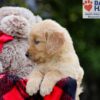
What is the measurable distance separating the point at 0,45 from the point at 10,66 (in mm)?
160

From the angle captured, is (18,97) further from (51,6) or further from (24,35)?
(51,6)

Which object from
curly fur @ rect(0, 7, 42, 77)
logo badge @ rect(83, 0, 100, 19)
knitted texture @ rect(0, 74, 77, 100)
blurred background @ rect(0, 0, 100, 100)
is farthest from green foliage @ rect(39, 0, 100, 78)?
knitted texture @ rect(0, 74, 77, 100)

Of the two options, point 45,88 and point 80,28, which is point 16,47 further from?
point 80,28

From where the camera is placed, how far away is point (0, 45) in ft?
18.6

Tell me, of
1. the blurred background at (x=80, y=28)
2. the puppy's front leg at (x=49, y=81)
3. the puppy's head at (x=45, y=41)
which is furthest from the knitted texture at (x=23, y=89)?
the blurred background at (x=80, y=28)

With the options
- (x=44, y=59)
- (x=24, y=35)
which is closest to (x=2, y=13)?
(x=24, y=35)

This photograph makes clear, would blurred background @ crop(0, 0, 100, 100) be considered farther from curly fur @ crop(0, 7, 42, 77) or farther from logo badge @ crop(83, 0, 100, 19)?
curly fur @ crop(0, 7, 42, 77)

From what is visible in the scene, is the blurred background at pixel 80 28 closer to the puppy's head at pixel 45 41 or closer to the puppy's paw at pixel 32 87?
the puppy's head at pixel 45 41

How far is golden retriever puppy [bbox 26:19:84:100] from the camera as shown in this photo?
206 inches

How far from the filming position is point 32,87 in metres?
5.21

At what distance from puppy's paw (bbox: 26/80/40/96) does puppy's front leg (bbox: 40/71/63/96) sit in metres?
0.04

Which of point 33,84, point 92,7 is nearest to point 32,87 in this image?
point 33,84

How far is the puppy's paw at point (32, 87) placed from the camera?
17.1 ft

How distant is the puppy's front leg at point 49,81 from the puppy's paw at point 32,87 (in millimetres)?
35
